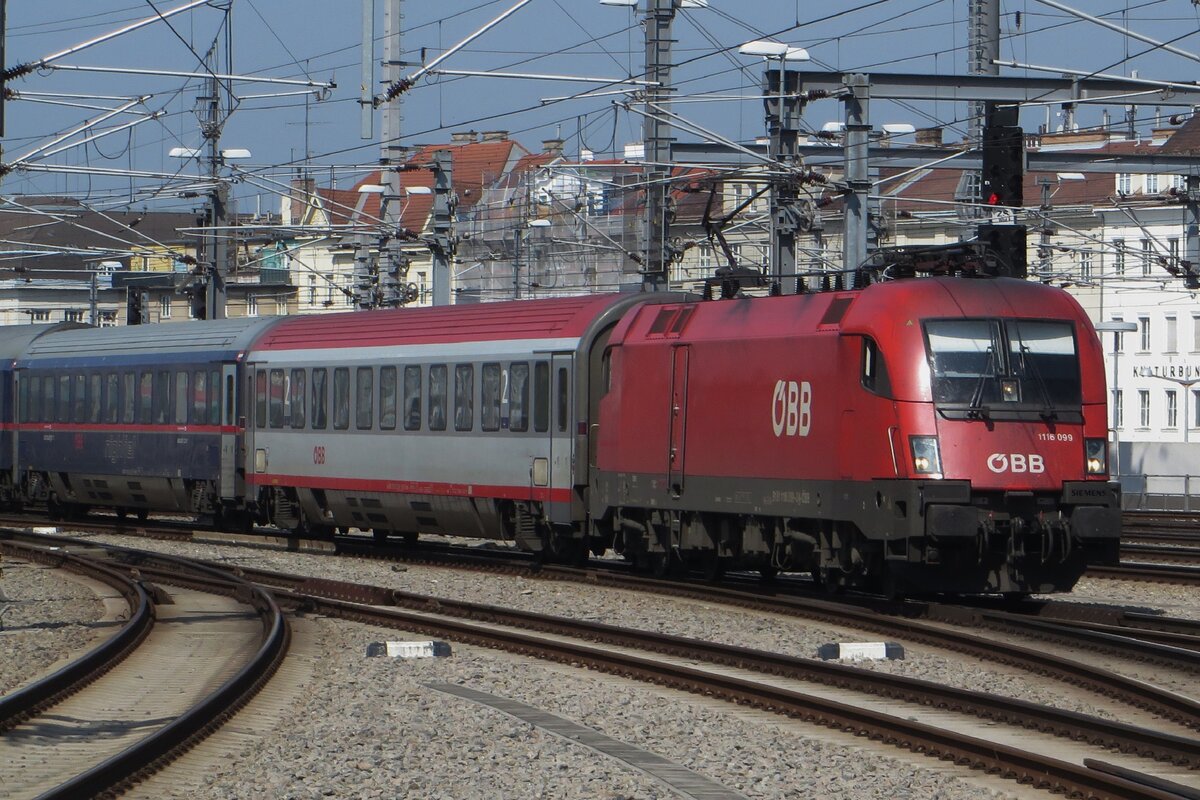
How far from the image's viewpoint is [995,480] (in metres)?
16.9

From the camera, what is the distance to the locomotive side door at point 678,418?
2034cm

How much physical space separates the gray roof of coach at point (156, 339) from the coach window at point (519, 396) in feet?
23.8

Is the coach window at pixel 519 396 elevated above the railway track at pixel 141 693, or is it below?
above

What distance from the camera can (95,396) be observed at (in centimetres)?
3309

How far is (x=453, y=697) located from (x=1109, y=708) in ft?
14.7

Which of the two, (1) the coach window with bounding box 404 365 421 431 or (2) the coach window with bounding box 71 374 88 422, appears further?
(2) the coach window with bounding box 71 374 88 422

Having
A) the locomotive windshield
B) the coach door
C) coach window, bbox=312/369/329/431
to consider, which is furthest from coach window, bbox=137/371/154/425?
the locomotive windshield

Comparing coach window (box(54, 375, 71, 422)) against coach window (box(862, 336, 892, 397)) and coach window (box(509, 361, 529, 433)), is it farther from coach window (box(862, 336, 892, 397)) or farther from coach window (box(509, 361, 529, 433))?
coach window (box(862, 336, 892, 397))

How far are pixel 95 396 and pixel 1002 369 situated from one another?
20.4 m

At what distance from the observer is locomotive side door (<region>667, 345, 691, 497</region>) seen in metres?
20.3

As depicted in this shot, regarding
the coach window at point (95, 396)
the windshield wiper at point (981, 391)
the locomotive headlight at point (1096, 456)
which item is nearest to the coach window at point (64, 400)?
the coach window at point (95, 396)

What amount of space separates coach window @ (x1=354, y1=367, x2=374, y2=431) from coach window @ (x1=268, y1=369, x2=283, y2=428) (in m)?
2.06

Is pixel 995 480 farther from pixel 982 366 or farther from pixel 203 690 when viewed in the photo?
pixel 203 690

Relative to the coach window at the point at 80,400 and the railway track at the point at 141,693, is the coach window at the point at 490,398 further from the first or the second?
the coach window at the point at 80,400
